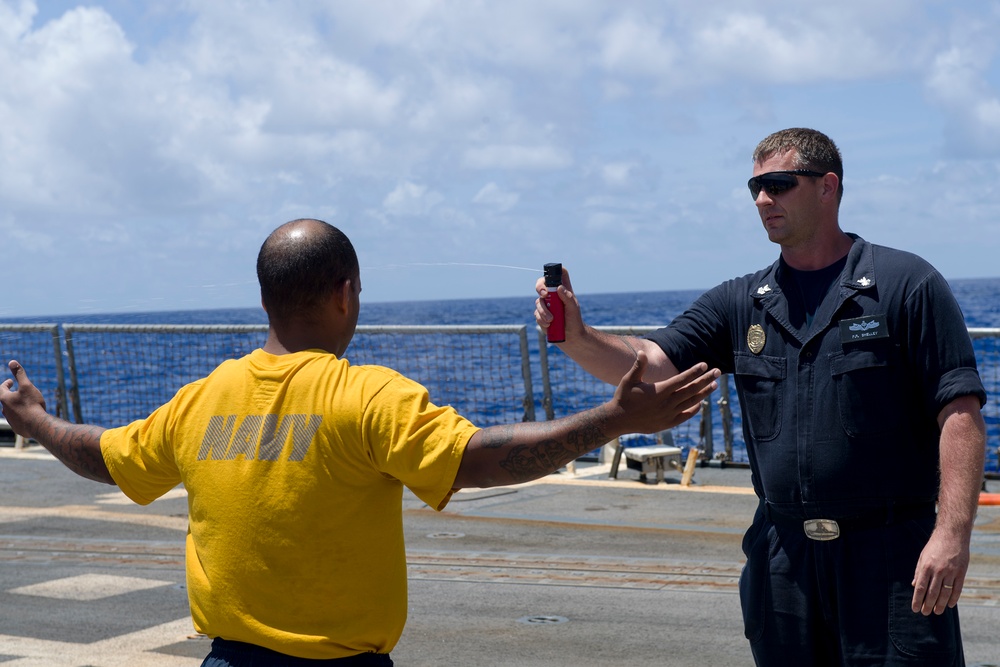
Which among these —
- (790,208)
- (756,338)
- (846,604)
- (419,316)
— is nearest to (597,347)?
(756,338)

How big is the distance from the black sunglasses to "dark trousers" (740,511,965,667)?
106 centimetres

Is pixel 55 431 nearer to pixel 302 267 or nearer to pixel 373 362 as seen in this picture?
pixel 302 267

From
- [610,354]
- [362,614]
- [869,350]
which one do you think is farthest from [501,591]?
[362,614]

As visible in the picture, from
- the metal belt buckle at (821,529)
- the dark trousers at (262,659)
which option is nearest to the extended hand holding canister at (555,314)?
the metal belt buckle at (821,529)

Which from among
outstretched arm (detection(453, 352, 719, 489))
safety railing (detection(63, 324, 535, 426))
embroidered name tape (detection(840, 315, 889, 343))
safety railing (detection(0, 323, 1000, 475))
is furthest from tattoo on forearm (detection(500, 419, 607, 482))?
safety railing (detection(63, 324, 535, 426))

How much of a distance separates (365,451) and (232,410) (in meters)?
0.37

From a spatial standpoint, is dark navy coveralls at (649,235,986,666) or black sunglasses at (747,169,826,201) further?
black sunglasses at (747,169,826,201)

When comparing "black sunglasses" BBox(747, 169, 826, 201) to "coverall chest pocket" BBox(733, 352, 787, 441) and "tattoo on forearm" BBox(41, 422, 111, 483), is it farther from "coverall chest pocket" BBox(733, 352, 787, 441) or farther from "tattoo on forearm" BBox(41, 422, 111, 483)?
"tattoo on forearm" BBox(41, 422, 111, 483)

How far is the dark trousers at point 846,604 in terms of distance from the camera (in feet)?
12.4

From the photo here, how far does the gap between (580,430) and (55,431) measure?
60.6 inches

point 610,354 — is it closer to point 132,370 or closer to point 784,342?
point 784,342

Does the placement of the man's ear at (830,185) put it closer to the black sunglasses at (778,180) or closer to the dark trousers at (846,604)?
the black sunglasses at (778,180)

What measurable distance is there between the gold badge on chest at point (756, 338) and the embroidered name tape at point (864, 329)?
0.28 meters

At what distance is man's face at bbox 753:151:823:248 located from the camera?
4.16 meters
